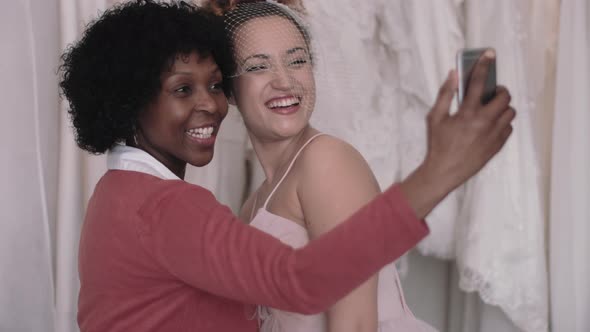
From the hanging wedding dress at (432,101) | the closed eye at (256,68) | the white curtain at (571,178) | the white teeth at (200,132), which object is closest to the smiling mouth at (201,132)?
the white teeth at (200,132)

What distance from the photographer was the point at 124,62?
92 centimetres

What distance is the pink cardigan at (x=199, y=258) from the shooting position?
0.62 m

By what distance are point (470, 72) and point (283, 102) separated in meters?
0.57

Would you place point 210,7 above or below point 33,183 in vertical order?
above

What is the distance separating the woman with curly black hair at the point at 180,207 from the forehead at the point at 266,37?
0.05 metres

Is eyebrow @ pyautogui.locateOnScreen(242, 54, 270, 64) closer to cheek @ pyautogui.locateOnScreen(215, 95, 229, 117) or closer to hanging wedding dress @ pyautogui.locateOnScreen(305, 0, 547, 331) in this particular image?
cheek @ pyautogui.locateOnScreen(215, 95, 229, 117)

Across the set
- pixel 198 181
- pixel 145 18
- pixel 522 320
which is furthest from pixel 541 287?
pixel 145 18

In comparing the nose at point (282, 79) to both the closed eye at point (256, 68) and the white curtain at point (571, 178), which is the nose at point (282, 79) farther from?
the white curtain at point (571, 178)

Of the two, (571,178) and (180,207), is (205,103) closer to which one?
(180,207)

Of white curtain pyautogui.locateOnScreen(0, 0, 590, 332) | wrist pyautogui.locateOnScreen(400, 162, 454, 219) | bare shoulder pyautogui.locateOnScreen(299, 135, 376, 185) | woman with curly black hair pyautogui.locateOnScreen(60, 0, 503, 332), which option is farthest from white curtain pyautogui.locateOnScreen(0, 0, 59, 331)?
wrist pyautogui.locateOnScreen(400, 162, 454, 219)

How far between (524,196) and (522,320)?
28 cm

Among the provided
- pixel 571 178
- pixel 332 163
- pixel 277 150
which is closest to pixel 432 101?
pixel 571 178

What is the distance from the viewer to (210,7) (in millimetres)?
1179

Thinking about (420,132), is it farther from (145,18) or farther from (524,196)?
(145,18)
